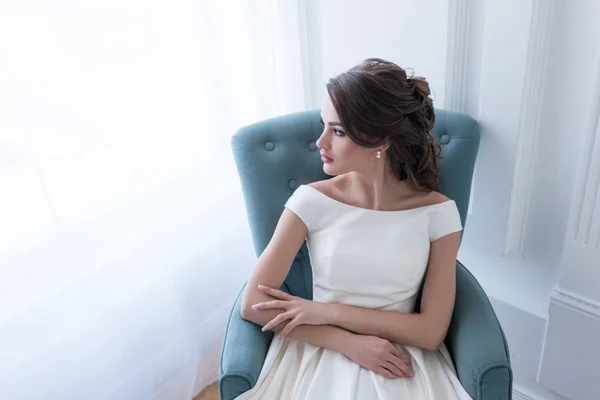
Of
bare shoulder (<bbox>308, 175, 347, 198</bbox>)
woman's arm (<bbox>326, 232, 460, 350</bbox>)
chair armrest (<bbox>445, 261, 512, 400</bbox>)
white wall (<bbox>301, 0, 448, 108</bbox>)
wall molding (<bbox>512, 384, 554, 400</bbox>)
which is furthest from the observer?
wall molding (<bbox>512, 384, 554, 400</bbox>)

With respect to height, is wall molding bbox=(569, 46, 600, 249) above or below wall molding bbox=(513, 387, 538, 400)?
above

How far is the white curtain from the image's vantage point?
53.1 inches

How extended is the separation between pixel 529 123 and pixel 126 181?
1.06m

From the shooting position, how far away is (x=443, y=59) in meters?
1.52

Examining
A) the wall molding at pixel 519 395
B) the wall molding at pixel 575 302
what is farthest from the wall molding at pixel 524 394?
the wall molding at pixel 575 302

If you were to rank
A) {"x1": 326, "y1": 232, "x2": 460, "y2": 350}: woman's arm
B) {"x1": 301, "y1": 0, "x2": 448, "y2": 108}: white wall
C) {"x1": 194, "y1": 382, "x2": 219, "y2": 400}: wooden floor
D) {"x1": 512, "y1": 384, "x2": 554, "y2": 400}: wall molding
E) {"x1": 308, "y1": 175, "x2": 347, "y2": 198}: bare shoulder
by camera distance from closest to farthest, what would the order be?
{"x1": 326, "y1": 232, "x2": 460, "y2": 350}: woman's arm → {"x1": 308, "y1": 175, "x2": 347, "y2": 198}: bare shoulder → {"x1": 301, "y1": 0, "x2": 448, "y2": 108}: white wall → {"x1": 512, "y1": 384, "x2": 554, "y2": 400}: wall molding → {"x1": 194, "y1": 382, "x2": 219, "y2": 400}: wooden floor

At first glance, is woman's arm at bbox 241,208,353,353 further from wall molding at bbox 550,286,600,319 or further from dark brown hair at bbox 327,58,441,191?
wall molding at bbox 550,286,600,319

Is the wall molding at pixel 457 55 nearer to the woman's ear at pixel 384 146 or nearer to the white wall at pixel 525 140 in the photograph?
the white wall at pixel 525 140

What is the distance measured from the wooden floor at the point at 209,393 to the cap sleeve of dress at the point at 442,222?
1095 mm

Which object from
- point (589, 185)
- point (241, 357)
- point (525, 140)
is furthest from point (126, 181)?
point (589, 185)

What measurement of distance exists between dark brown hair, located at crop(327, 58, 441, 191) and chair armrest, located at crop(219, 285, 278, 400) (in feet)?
1.63

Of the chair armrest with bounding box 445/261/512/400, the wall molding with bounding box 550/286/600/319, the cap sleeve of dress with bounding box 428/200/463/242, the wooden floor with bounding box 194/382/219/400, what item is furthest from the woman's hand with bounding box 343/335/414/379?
the wooden floor with bounding box 194/382/219/400

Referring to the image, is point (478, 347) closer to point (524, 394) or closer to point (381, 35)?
point (524, 394)

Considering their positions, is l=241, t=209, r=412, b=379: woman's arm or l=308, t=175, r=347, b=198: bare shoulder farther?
l=308, t=175, r=347, b=198: bare shoulder
